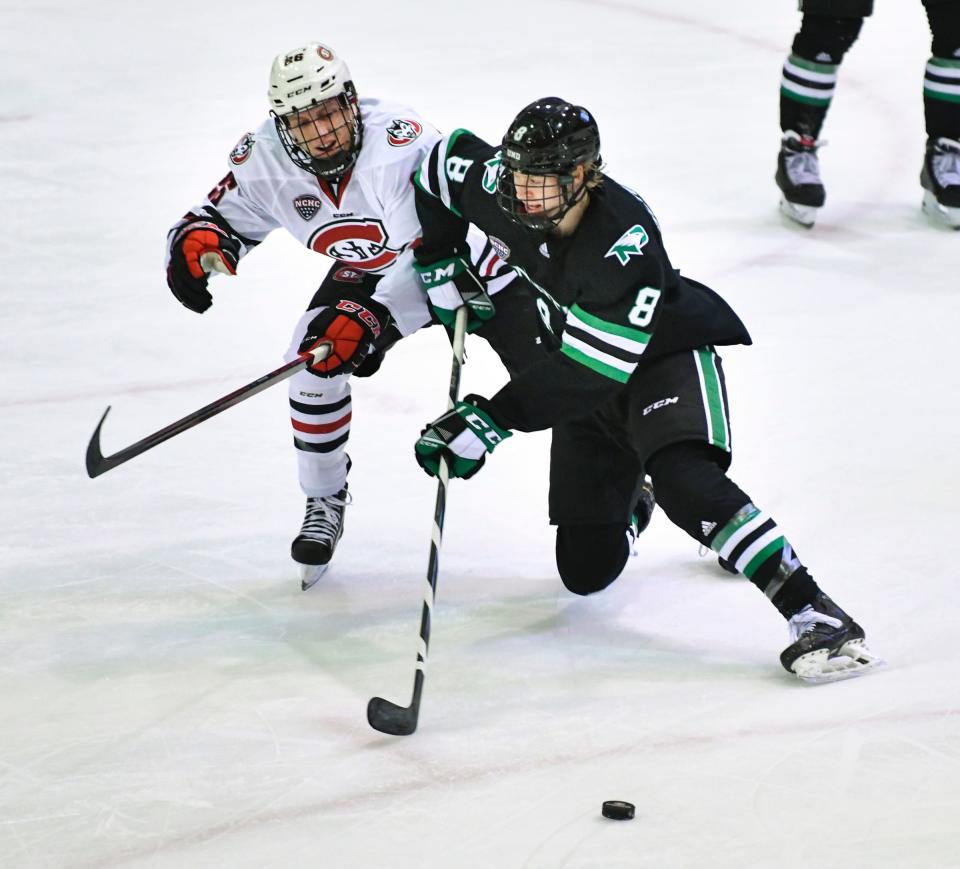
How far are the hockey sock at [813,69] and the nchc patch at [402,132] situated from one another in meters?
2.18

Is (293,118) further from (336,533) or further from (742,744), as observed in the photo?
(742,744)

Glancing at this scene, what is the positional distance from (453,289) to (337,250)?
0.83ft

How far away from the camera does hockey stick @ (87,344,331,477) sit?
9.10ft

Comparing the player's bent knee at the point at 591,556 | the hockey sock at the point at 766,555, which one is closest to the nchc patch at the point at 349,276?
the player's bent knee at the point at 591,556

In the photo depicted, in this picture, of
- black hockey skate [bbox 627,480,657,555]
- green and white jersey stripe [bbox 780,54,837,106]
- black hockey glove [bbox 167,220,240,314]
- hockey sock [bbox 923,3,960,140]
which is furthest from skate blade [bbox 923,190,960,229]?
black hockey glove [bbox 167,220,240,314]

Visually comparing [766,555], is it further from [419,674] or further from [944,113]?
[944,113]

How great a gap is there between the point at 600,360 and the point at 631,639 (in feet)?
1.84

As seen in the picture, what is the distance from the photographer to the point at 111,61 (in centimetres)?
671

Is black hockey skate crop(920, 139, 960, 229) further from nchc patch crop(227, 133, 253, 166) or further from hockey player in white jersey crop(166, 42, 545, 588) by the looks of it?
nchc patch crop(227, 133, 253, 166)

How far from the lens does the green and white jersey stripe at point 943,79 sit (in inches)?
185

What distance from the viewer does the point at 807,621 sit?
253cm

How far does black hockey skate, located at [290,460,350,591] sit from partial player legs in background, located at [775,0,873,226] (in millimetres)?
2222

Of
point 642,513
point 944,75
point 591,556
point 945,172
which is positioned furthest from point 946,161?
point 591,556

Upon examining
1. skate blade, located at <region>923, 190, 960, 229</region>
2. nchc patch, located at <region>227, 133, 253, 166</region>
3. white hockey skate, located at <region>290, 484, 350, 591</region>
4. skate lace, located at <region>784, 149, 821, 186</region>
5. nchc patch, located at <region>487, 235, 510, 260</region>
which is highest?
nchc patch, located at <region>227, 133, 253, 166</region>
